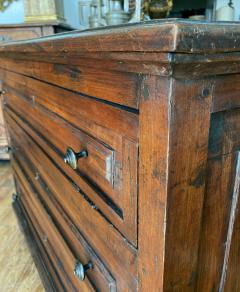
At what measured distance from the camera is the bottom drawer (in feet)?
1.76

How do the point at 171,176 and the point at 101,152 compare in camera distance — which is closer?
the point at 171,176

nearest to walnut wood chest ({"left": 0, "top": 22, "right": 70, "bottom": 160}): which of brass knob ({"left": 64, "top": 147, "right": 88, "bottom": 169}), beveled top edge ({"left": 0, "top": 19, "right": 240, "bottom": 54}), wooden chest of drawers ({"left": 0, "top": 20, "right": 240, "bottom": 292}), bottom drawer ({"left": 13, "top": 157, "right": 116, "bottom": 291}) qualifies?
bottom drawer ({"left": 13, "top": 157, "right": 116, "bottom": 291})

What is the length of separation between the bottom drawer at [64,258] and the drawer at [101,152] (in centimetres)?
15

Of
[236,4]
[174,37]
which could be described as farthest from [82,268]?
[236,4]

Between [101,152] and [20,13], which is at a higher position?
[20,13]

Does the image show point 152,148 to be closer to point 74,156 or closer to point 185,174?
point 185,174

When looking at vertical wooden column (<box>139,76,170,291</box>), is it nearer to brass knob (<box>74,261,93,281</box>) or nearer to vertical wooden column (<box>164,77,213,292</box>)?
vertical wooden column (<box>164,77,213,292</box>)

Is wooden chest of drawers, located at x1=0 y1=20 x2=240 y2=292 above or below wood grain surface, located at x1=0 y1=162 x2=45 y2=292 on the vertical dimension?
above

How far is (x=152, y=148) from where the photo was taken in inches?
12.1

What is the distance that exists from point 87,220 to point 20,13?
2.32m

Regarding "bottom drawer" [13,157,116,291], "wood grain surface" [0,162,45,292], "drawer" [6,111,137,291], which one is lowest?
"wood grain surface" [0,162,45,292]

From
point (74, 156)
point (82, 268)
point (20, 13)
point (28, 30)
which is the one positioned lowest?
point (82, 268)

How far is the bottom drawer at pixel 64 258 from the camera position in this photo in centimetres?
54

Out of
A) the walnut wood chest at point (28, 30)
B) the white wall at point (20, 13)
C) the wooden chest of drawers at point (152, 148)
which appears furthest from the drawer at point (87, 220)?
the white wall at point (20, 13)
